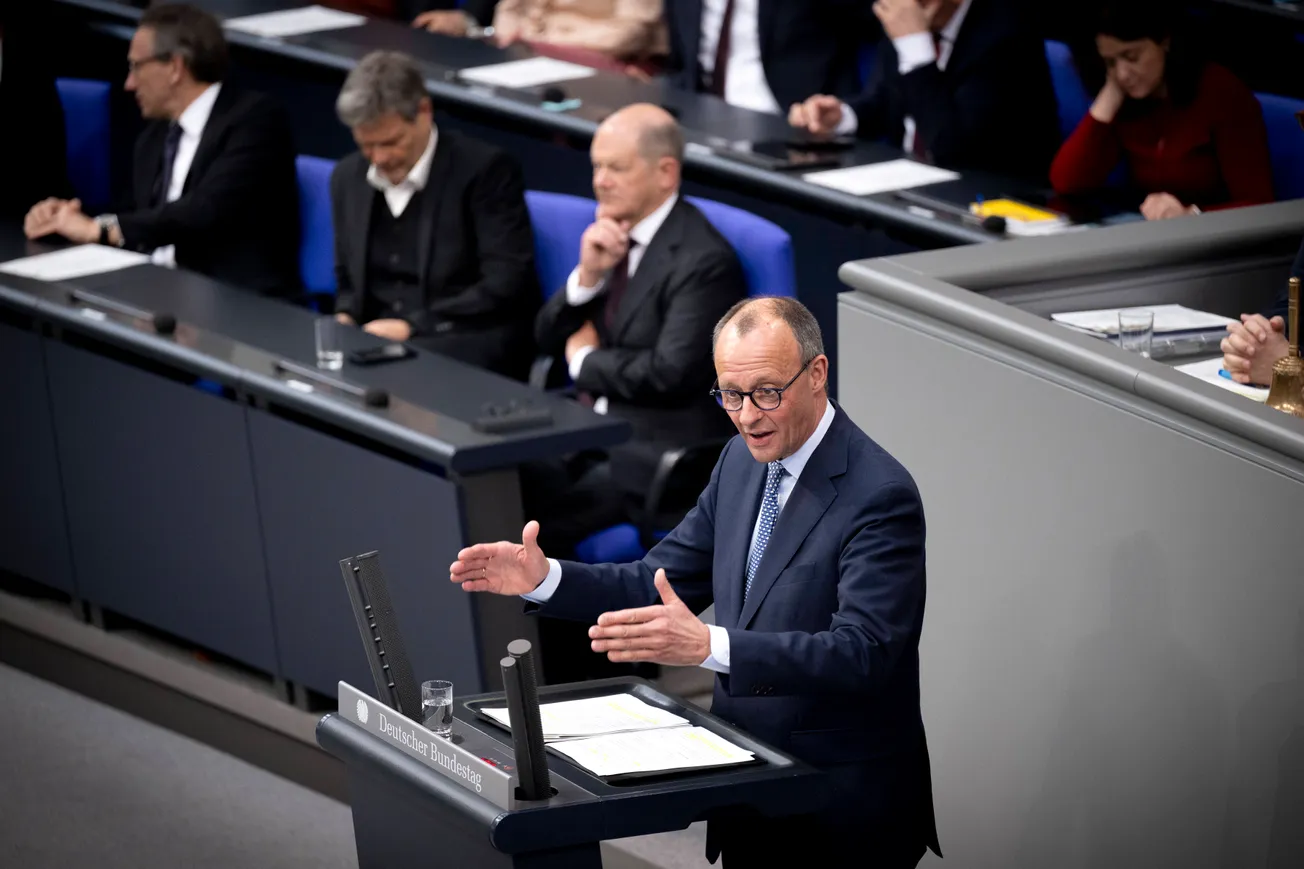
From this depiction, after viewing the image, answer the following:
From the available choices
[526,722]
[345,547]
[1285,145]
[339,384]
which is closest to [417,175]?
[339,384]

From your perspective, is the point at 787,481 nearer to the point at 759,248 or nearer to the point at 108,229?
the point at 759,248

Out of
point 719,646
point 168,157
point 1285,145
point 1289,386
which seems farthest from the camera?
point 168,157

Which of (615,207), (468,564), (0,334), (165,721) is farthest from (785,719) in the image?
(0,334)

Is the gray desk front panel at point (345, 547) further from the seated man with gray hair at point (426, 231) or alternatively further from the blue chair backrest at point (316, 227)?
the blue chair backrest at point (316, 227)

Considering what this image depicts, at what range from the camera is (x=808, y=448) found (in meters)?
2.66

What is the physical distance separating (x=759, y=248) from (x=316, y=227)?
1.54 m

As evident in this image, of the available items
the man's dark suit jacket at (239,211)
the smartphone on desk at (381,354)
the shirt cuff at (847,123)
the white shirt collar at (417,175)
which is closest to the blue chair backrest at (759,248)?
the smartphone on desk at (381,354)

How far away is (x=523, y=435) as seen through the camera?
153 inches

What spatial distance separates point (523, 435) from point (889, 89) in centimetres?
214

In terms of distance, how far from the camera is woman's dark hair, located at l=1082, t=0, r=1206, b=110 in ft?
14.9

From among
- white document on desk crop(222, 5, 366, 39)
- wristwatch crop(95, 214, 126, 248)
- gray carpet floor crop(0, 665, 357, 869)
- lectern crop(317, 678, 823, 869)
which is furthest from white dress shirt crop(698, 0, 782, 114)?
lectern crop(317, 678, 823, 869)

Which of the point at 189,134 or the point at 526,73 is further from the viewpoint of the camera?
the point at 526,73

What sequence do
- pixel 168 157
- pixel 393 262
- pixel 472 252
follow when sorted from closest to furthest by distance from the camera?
pixel 472 252, pixel 393 262, pixel 168 157

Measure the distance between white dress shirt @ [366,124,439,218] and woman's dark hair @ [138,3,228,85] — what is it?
0.76 metres
